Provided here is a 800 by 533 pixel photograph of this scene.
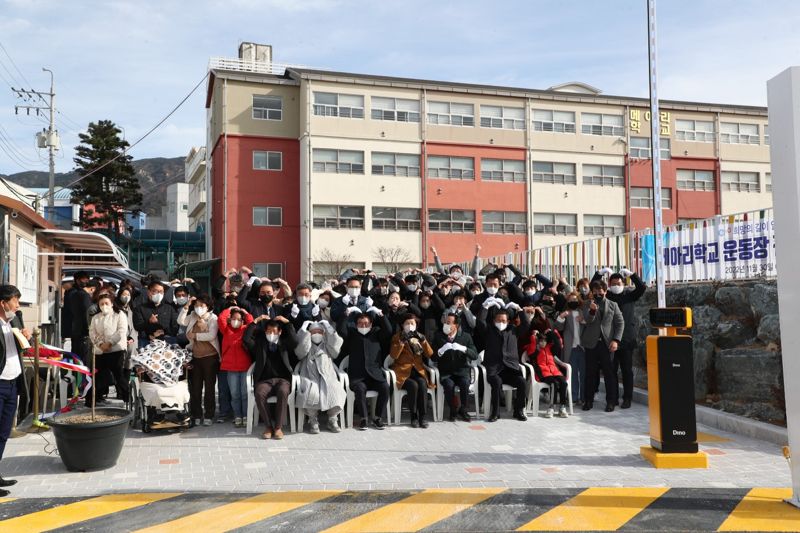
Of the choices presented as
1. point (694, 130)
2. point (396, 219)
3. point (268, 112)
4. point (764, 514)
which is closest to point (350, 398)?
point (764, 514)

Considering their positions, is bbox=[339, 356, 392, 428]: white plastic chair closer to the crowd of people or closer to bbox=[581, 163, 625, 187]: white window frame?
the crowd of people

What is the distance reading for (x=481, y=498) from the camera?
5.62m

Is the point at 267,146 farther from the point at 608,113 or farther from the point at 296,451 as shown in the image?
the point at 296,451

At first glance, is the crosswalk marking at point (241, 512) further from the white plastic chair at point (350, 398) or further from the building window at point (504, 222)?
the building window at point (504, 222)

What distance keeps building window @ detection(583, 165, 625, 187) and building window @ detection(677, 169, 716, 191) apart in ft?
12.6

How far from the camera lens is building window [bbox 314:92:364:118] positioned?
3362 cm

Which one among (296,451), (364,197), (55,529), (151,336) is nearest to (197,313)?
(151,336)

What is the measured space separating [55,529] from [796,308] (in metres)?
6.26

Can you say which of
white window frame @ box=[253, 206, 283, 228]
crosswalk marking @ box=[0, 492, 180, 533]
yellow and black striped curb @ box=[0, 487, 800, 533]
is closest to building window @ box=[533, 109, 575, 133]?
white window frame @ box=[253, 206, 283, 228]

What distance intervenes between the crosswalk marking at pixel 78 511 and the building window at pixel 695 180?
129 feet

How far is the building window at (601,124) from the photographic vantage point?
38219mm

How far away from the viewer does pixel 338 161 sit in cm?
3372

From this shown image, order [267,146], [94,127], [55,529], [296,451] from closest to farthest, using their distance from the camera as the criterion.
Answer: [55,529]
[296,451]
[267,146]
[94,127]

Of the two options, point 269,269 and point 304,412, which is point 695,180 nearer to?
point 269,269
